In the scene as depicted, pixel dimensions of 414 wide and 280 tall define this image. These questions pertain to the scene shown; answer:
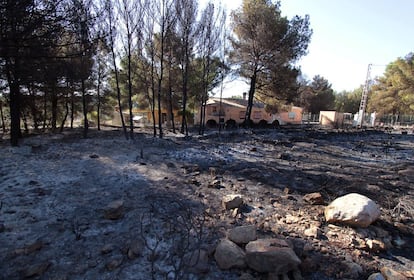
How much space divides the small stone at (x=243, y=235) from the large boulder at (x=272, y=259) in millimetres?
275

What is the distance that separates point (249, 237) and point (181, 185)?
2.51 meters

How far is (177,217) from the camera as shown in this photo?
3727 millimetres

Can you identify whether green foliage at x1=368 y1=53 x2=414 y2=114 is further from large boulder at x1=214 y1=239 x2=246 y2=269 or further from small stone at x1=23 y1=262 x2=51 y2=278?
small stone at x1=23 y1=262 x2=51 y2=278

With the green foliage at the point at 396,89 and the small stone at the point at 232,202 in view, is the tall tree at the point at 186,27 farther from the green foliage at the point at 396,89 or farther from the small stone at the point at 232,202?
the green foliage at the point at 396,89

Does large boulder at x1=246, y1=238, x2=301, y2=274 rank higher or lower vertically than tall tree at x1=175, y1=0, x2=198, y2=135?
lower

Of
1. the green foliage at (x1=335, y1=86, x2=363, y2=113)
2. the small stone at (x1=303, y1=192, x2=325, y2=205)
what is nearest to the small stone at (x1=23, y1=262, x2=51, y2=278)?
the small stone at (x1=303, y1=192, x2=325, y2=205)

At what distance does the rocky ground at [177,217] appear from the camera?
271cm

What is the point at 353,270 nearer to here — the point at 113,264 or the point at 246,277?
the point at 246,277

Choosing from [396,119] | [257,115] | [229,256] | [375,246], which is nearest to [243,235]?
[229,256]

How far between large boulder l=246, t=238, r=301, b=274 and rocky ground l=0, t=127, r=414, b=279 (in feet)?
0.25

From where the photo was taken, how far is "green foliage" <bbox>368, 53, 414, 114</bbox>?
25922 millimetres

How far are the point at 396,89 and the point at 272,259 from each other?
121 ft

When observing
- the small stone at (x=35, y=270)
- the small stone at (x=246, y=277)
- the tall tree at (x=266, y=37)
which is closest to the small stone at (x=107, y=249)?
the small stone at (x=35, y=270)

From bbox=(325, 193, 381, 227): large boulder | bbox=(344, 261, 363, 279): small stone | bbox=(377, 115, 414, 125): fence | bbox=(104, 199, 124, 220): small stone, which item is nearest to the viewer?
bbox=(344, 261, 363, 279): small stone
